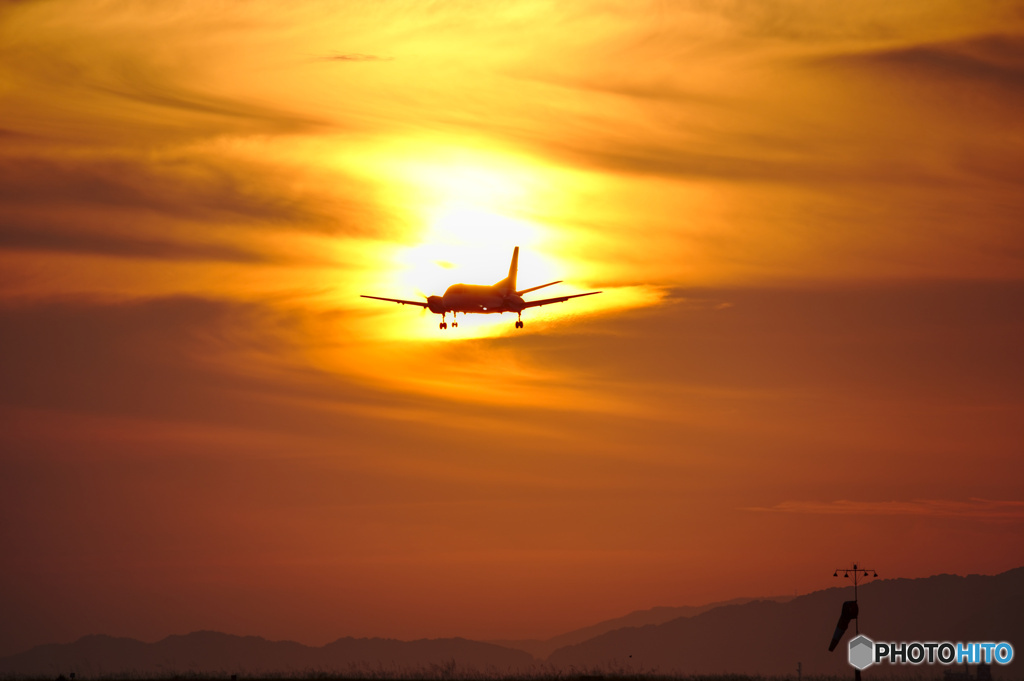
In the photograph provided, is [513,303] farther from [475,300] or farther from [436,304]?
[436,304]

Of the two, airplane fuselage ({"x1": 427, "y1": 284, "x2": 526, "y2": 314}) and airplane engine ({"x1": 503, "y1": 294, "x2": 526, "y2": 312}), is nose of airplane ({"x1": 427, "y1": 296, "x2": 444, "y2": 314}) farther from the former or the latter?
airplane engine ({"x1": 503, "y1": 294, "x2": 526, "y2": 312})

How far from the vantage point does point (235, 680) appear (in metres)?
79.7

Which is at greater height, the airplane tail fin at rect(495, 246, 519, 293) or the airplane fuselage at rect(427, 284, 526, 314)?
the airplane tail fin at rect(495, 246, 519, 293)

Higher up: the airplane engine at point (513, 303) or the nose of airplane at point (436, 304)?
the airplane engine at point (513, 303)

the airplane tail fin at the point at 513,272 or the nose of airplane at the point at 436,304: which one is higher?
the airplane tail fin at the point at 513,272

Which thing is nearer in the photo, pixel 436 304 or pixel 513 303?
pixel 436 304

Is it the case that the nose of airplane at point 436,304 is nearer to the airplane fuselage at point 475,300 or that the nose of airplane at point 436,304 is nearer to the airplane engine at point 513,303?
the airplane fuselage at point 475,300

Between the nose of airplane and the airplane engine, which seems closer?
the nose of airplane

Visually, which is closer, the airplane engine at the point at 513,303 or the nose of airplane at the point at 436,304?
the nose of airplane at the point at 436,304

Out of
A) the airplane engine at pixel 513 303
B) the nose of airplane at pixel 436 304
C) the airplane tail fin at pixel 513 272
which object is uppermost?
the airplane tail fin at pixel 513 272

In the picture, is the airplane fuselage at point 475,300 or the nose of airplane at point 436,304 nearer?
the airplane fuselage at point 475,300

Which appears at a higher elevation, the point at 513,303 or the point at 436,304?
the point at 513,303

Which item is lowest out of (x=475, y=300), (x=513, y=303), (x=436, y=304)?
(x=436, y=304)

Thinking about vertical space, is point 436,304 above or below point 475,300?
below
